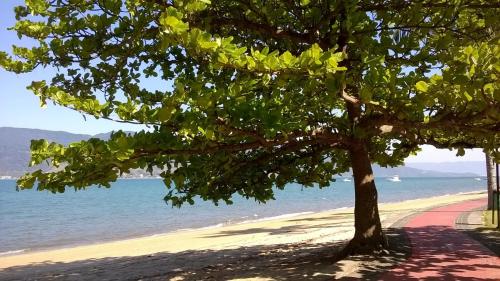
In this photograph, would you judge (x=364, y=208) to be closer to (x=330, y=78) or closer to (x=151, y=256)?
(x=330, y=78)

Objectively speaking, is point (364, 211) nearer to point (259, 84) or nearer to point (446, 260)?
point (446, 260)

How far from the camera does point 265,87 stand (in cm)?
707

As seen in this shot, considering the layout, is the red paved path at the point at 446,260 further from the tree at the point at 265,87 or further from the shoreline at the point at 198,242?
the shoreline at the point at 198,242

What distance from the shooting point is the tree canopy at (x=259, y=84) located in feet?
16.7

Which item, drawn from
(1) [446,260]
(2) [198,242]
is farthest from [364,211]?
(2) [198,242]

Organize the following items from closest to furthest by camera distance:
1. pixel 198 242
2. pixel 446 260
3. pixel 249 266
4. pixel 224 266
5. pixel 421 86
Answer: pixel 421 86 < pixel 446 260 < pixel 249 266 < pixel 224 266 < pixel 198 242

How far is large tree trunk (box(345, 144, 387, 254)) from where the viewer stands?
10.4m

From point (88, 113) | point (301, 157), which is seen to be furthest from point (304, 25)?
point (88, 113)

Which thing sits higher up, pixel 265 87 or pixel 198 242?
pixel 265 87

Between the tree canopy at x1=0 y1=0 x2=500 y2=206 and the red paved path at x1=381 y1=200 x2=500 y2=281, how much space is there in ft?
8.44

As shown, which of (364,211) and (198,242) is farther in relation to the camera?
(198,242)

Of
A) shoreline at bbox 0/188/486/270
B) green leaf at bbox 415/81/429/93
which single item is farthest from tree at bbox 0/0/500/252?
shoreline at bbox 0/188/486/270

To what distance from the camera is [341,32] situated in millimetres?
8852

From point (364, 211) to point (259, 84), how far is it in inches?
209
